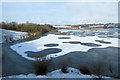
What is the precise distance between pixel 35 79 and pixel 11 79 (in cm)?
82

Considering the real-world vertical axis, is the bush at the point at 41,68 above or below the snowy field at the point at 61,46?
below

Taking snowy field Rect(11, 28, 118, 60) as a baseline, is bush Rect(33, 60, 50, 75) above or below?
below

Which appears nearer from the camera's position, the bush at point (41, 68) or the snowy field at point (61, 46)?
the bush at point (41, 68)

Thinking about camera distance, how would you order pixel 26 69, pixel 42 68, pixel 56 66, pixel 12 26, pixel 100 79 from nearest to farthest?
pixel 100 79
pixel 42 68
pixel 26 69
pixel 56 66
pixel 12 26

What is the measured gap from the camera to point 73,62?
5434 mm

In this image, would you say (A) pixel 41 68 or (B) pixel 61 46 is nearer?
(A) pixel 41 68

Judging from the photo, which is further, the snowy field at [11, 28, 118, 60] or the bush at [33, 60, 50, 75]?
the snowy field at [11, 28, 118, 60]

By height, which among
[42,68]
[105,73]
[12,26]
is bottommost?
[105,73]

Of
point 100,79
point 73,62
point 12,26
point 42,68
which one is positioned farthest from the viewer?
point 12,26

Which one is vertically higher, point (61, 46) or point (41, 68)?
point (61, 46)

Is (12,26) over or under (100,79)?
over

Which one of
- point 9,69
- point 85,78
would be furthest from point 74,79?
point 9,69

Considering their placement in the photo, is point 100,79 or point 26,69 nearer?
point 100,79

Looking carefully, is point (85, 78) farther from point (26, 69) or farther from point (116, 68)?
point (26, 69)
